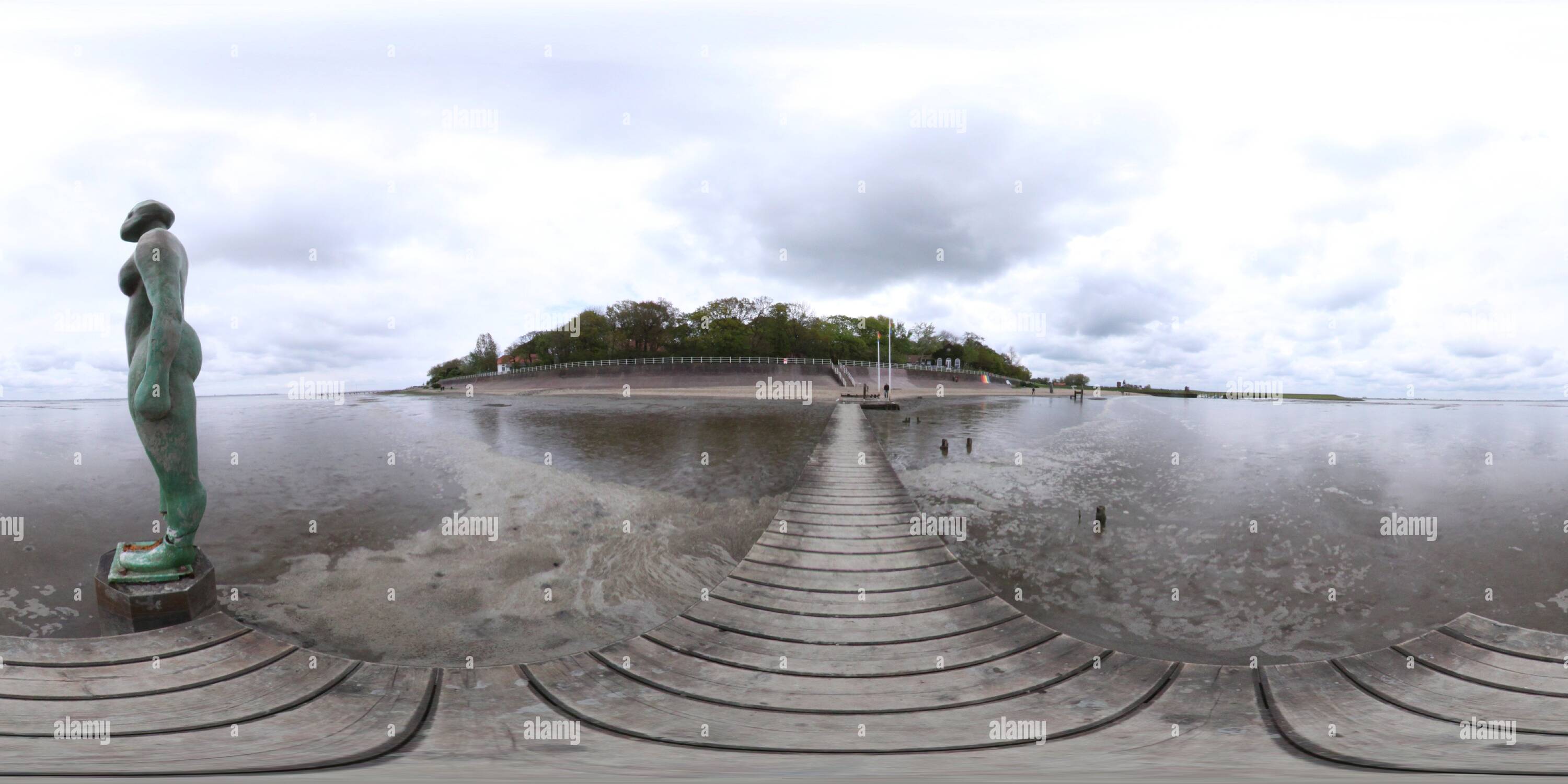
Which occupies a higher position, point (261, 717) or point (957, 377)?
point (957, 377)

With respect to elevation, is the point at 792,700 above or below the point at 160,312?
below

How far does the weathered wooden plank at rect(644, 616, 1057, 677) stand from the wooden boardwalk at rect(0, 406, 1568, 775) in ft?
0.08

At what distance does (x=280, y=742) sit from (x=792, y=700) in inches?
120

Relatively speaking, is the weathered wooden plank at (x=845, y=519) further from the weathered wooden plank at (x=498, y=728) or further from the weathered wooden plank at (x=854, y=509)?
the weathered wooden plank at (x=498, y=728)

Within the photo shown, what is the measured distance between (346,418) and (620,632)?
68.6 feet

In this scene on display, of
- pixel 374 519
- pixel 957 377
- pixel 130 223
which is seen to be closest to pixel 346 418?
pixel 374 519

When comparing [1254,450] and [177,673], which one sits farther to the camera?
[1254,450]

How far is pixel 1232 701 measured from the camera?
390 centimetres

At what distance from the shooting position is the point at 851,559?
714 cm

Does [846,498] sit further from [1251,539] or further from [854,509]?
[1251,539]

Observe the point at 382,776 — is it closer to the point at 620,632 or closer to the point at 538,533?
the point at 620,632

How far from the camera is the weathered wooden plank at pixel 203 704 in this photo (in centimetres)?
282

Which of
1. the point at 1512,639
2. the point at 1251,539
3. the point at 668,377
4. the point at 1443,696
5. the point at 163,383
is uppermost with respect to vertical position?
the point at 668,377

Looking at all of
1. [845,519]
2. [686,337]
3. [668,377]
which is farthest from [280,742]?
[686,337]
